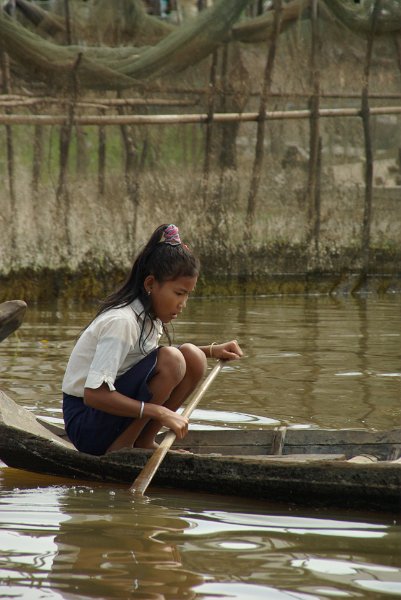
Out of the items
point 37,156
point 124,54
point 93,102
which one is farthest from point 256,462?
point 124,54

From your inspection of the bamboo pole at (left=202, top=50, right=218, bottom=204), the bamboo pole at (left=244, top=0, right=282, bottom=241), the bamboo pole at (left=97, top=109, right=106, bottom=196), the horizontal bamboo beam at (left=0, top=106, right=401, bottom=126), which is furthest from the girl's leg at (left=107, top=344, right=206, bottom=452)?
the bamboo pole at (left=244, top=0, right=282, bottom=241)

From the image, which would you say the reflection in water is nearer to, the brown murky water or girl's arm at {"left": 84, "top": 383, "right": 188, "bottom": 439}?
the brown murky water

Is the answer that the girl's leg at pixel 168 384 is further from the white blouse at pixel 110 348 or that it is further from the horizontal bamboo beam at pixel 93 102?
the horizontal bamboo beam at pixel 93 102

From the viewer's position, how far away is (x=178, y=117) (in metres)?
10.7

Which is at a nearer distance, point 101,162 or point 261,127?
point 101,162

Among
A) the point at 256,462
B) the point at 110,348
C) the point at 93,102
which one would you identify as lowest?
the point at 256,462

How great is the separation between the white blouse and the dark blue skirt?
0.04 metres

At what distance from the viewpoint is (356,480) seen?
4.10 metres

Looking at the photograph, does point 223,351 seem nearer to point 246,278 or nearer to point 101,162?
point 101,162

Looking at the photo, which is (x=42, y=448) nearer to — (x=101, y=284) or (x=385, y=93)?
(x=101, y=284)

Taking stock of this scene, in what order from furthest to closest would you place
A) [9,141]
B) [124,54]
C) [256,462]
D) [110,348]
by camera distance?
1. [124,54]
2. [9,141]
3. [110,348]
4. [256,462]

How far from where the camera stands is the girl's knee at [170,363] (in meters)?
4.60

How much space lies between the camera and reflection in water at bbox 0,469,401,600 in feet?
10.7

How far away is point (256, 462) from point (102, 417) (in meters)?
0.70
